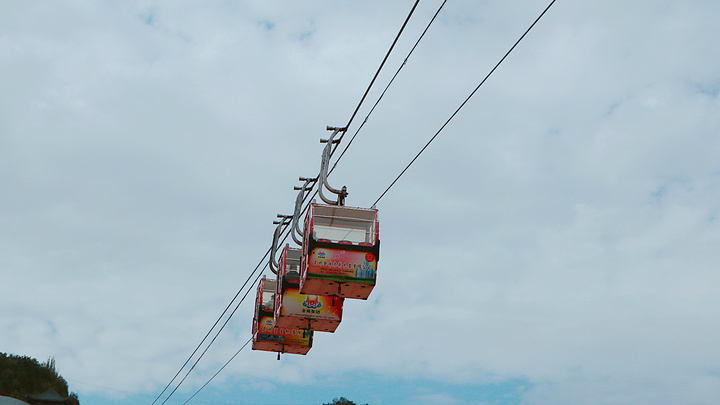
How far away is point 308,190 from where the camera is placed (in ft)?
60.1

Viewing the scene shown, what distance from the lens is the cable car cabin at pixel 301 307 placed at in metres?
17.3

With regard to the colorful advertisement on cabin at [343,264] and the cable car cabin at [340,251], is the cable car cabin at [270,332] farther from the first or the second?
the colorful advertisement on cabin at [343,264]

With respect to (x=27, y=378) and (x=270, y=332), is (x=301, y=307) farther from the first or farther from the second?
(x=27, y=378)

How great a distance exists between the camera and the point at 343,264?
1417cm

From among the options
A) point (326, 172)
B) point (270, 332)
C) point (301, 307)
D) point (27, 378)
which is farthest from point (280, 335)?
point (27, 378)

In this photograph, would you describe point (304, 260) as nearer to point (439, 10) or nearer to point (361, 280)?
point (361, 280)

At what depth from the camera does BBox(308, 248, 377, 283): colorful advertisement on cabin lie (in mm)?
14125

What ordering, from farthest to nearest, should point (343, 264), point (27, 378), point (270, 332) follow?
point (27, 378) → point (270, 332) → point (343, 264)

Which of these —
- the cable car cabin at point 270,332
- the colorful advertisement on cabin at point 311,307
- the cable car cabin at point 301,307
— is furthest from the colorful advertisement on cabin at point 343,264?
the cable car cabin at point 270,332

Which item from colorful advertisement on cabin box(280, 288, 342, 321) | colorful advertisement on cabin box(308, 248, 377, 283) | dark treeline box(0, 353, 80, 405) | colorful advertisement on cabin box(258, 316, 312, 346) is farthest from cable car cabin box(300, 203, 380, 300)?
dark treeline box(0, 353, 80, 405)

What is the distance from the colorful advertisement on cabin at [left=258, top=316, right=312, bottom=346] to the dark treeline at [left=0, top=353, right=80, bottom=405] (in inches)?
3015

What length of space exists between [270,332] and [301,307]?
368 centimetres

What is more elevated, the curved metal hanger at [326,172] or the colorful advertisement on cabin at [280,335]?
the curved metal hanger at [326,172]

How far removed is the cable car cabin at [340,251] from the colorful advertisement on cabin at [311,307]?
2.52m
